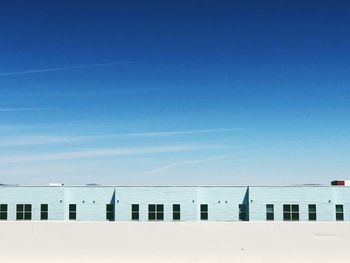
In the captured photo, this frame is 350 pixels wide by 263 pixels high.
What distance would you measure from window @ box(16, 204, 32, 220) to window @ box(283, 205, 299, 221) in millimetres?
31577

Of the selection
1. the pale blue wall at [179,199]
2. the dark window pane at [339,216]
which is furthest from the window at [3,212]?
the dark window pane at [339,216]

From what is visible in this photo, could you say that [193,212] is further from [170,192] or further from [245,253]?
[245,253]

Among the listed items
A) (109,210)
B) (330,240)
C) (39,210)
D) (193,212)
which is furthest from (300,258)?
(39,210)

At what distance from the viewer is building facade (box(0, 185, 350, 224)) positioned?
5984cm

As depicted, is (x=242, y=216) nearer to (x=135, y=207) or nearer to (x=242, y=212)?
(x=242, y=212)

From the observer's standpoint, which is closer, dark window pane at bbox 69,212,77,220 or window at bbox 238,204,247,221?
window at bbox 238,204,247,221

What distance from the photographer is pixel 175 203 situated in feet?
197

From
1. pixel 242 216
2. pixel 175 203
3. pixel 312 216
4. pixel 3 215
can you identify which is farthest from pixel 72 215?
pixel 312 216

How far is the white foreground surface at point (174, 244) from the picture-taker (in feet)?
97.4

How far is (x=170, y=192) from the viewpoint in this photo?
6034 cm

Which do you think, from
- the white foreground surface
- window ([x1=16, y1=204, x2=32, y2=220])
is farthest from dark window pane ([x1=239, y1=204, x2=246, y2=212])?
window ([x1=16, y1=204, x2=32, y2=220])

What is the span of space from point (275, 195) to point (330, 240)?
21.1 meters

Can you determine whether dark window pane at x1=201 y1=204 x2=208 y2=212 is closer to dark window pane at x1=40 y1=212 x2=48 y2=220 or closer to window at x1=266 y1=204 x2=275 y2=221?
window at x1=266 y1=204 x2=275 y2=221

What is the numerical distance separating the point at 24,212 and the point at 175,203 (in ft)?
62.0
